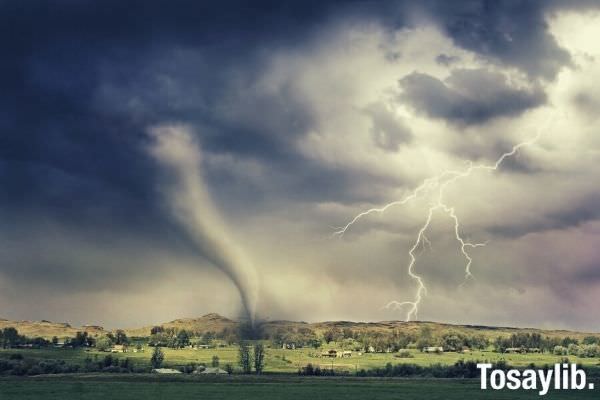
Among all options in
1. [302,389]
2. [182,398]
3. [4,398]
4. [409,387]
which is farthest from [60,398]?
[409,387]

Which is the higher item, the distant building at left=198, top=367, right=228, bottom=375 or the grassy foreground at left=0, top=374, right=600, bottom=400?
the grassy foreground at left=0, top=374, right=600, bottom=400

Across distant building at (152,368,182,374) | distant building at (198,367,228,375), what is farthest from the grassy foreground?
distant building at (152,368,182,374)

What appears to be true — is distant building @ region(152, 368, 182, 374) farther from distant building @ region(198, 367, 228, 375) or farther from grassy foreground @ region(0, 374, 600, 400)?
grassy foreground @ region(0, 374, 600, 400)

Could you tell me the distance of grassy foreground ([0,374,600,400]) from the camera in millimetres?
117812

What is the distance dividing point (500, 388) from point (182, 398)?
2455 inches

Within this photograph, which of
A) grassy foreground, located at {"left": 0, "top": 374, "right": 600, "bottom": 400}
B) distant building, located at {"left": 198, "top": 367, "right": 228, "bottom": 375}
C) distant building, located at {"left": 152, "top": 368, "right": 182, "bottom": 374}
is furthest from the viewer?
distant building, located at {"left": 152, "top": 368, "right": 182, "bottom": 374}

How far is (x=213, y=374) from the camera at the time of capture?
183625 mm

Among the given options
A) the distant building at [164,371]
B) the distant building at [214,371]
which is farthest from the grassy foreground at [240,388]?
the distant building at [164,371]

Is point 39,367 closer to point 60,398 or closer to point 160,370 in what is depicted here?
point 160,370

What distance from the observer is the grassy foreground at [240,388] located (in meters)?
118

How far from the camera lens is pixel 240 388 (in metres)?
138

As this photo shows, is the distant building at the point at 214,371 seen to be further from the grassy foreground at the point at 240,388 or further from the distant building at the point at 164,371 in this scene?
the grassy foreground at the point at 240,388

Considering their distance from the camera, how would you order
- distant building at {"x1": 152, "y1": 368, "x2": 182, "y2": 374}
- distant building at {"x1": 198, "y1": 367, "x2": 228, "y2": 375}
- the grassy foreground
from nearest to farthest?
the grassy foreground
distant building at {"x1": 198, "y1": 367, "x2": 228, "y2": 375}
distant building at {"x1": 152, "y1": 368, "x2": 182, "y2": 374}

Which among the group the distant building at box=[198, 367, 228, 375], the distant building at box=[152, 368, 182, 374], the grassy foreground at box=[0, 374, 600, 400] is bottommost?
the distant building at box=[152, 368, 182, 374]
